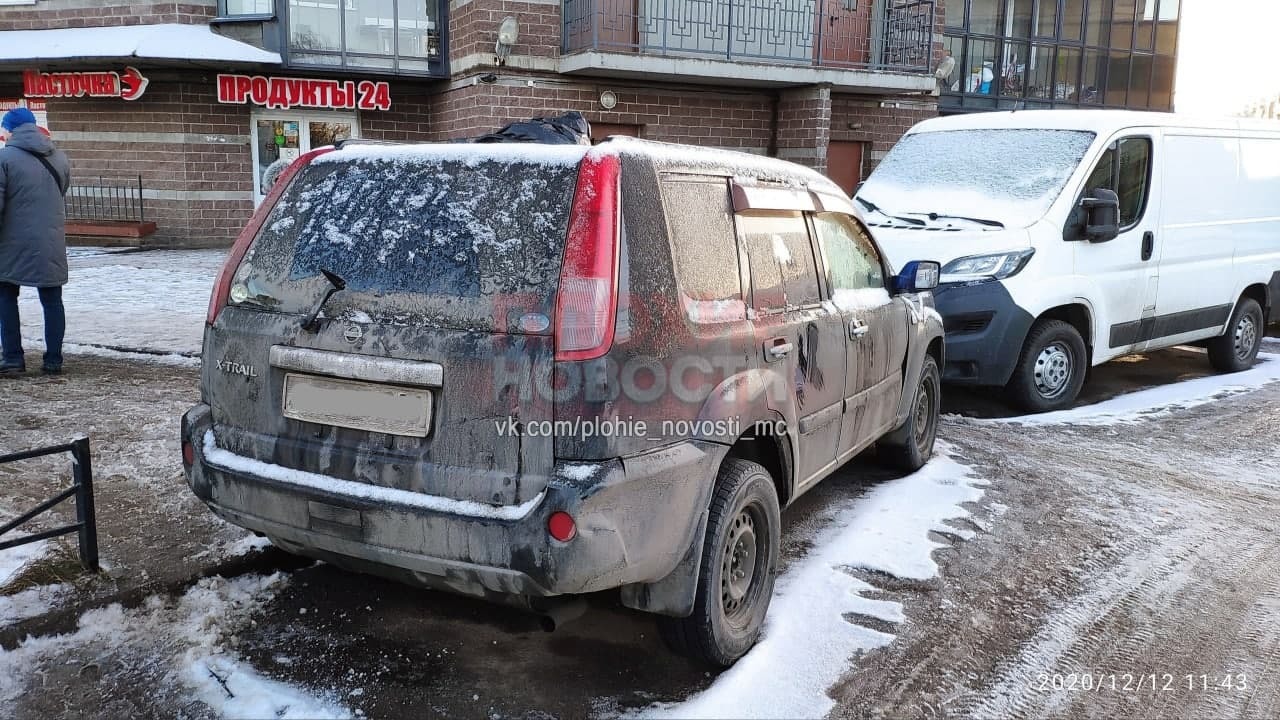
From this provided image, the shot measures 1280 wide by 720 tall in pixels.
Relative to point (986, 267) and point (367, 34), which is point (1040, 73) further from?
point (986, 267)

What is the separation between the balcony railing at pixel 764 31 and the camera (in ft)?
49.7

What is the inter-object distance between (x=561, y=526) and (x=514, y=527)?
0.14m

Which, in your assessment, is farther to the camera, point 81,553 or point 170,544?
point 170,544

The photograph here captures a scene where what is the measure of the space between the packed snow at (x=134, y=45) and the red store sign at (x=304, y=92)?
734 mm

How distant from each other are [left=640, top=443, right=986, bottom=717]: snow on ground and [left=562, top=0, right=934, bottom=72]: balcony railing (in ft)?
36.1

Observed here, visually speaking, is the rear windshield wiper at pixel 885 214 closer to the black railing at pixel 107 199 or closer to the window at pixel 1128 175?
the window at pixel 1128 175

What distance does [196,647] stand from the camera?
10.8 feet

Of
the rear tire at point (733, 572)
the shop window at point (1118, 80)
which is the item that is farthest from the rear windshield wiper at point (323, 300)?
the shop window at point (1118, 80)

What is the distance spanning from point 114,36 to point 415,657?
1672 centimetres

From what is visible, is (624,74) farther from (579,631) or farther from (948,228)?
(579,631)

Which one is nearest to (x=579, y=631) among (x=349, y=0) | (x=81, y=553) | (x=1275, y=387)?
(x=81, y=553)

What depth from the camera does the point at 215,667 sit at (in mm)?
3146
